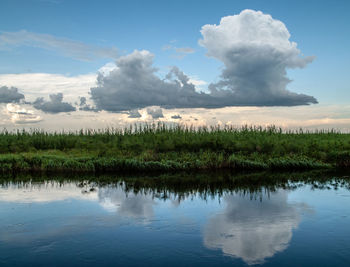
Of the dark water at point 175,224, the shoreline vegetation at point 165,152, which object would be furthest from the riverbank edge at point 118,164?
the dark water at point 175,224

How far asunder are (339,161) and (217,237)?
554 inches

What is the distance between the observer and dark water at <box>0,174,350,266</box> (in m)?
6.40

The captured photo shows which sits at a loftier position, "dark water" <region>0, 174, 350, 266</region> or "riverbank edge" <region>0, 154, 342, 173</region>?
"riverbank edge" <region>0, 154, 342, 173</region>

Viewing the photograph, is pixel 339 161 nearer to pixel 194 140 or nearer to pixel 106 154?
pixel 194 140

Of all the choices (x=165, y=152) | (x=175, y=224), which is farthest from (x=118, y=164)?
(x=175, y=224)

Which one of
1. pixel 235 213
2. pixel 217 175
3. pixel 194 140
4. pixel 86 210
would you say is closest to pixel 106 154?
pixel 194 140

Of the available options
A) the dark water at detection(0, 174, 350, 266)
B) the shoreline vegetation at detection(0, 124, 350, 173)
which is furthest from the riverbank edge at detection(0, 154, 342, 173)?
the dark water at detection(0, 174, 350, 266)

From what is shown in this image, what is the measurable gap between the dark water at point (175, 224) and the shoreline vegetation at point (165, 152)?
115 inches

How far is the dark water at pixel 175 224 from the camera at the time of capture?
21.0 ft

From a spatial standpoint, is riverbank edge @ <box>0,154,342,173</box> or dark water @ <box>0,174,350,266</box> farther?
riverbank edge @ <box>0,154,342,173</box>

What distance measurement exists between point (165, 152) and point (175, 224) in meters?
10.5

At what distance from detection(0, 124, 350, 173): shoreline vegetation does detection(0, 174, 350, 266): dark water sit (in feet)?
9.59

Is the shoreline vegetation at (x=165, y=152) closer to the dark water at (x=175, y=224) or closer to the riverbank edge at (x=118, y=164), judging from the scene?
the riverbank edge at (x=118, y=164)

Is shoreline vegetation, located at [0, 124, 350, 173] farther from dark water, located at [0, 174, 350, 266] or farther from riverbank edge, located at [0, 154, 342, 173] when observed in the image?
dark water, located at [0, 174, 350, 266]
